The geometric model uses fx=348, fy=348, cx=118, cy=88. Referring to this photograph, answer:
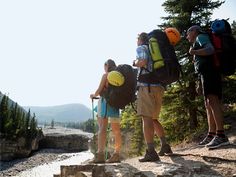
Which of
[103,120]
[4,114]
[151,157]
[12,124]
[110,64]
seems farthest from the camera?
[12,124]

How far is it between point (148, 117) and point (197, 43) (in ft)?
5.78

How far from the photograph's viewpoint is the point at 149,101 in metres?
6.30

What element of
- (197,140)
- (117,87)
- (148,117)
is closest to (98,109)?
(117,87)

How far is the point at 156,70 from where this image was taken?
6172 mm

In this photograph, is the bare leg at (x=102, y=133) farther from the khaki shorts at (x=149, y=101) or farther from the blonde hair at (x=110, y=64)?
the khaki shorts at (x=149, y=101)

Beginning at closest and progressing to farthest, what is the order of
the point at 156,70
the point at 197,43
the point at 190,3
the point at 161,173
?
the point at 161,173
the point at 156,70
the point at 197,43
the point at 190,3

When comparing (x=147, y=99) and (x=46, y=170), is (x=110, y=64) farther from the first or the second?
(x=46, y=170)

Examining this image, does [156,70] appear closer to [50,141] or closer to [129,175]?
[129,175]

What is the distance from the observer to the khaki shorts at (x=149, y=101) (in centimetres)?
625

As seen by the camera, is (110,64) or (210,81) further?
(110,64)

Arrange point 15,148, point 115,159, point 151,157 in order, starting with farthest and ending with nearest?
point 15,148
point 115,159
point 151,157

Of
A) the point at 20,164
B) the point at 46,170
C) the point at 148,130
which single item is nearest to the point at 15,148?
the point at 20,164

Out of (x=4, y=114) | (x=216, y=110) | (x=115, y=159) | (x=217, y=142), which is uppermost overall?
(x=4, y=114)

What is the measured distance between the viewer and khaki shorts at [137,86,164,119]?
625 centimetres
